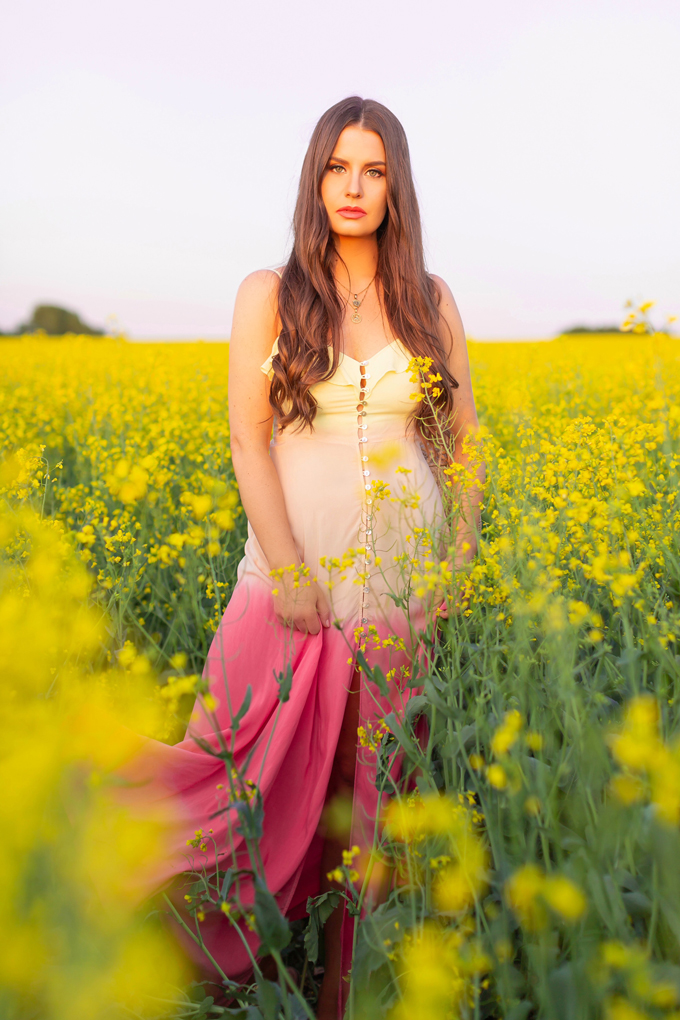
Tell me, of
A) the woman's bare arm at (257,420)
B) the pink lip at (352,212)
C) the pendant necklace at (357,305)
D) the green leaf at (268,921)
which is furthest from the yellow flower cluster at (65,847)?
the pink lip at (352,212)

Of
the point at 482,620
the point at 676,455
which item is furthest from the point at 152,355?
the point at 482,620

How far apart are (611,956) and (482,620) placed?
0.65 metres

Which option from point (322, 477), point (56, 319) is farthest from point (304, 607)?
point (56, 319)

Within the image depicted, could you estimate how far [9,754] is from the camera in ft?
3.06

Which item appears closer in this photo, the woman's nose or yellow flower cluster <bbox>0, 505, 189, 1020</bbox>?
yellow flower cluster <bbox>0, 505, 189, 1020</bbox>

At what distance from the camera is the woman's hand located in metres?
1.66

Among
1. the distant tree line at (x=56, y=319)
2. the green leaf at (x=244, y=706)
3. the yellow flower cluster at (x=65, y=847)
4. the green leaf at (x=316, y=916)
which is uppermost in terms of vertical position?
the distant tree line at (x=56, y=319)

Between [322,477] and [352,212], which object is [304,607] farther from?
[352,212]

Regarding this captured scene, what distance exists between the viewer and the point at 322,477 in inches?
73.0

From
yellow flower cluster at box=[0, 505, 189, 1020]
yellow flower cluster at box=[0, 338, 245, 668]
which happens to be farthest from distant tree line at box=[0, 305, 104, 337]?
yellow flower cluster at box=[0, 505, 189, 1020]

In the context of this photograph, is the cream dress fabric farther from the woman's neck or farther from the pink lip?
the pink lip

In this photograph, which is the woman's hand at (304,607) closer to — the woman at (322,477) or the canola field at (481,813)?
the woman at (322,477)

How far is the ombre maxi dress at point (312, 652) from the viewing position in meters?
1.65

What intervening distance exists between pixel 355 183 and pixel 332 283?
26 cm
